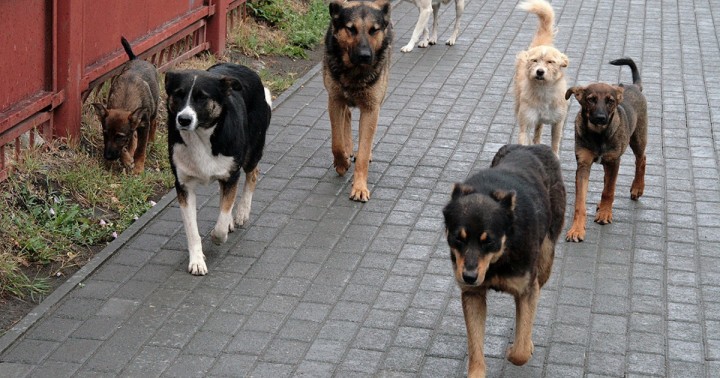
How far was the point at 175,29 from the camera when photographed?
37.4 ft

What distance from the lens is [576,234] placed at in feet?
27.5

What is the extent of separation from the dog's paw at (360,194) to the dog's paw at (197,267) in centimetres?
188

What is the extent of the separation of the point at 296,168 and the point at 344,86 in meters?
0.93

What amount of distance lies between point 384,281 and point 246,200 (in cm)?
145

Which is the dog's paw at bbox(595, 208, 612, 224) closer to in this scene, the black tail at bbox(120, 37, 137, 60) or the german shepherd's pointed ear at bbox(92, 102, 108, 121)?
the german shepherd's pointed ear at bbox(92, 102, 108, 121)

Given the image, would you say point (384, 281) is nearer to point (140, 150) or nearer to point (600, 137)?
point (600, 137)

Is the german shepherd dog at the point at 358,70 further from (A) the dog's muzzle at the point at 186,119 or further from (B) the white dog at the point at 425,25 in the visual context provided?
(B) the white dog at the point at 425,25

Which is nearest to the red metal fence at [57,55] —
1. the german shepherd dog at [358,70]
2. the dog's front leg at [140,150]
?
the dog's front leg at [140,150]

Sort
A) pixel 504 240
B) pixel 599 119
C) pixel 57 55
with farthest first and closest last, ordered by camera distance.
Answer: pixel 57 55
pixel 599 119
pixel 504 240

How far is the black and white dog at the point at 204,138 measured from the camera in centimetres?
728

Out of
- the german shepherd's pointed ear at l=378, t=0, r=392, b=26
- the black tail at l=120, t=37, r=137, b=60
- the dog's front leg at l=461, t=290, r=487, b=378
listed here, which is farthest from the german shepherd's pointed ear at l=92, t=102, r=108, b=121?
the dog's front leg at l=461, t=290, r=487, b=378

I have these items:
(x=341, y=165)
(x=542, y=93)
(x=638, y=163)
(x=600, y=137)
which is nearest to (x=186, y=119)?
(x=341, y=165)

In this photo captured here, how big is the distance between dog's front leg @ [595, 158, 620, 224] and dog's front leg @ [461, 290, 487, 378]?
3008 mm

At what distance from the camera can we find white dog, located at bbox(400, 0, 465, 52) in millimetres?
13945
